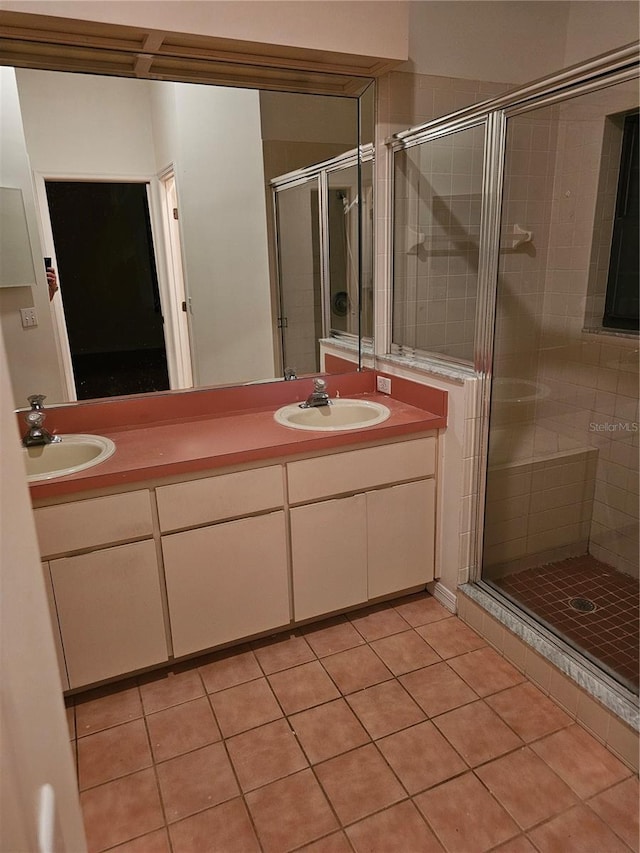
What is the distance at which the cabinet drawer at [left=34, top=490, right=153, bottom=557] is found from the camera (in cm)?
173

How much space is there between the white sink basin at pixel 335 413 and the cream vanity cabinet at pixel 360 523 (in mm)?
257

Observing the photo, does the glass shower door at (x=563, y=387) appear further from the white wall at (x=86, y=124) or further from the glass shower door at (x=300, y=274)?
the white wall at (x=86, y=124)

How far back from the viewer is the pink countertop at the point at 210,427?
5.96 ft

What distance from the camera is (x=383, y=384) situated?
260cm

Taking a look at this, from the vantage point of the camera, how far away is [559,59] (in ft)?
8.65

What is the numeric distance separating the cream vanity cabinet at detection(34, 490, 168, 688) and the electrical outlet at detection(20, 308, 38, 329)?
71cm

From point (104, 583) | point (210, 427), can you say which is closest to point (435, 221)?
point (210, 427)

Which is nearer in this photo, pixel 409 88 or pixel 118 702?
pixel 118 702

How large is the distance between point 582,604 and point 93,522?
1.78 m

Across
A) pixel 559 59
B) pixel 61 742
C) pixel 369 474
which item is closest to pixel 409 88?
pixel 559 59

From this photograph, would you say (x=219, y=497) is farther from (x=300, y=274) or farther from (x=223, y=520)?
(x=300, y=274)

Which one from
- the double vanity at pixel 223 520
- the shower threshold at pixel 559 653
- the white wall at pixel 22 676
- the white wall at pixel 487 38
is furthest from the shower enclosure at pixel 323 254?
the white wall at pixel 22 676

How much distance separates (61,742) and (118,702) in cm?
145

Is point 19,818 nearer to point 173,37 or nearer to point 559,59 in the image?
point 173,37
